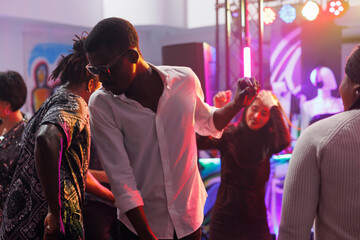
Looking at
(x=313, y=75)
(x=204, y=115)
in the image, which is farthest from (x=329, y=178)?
(x=313, y=75)

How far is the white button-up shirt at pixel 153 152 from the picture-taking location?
58.7 inches

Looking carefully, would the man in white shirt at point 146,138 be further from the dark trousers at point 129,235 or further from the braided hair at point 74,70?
the braided hair at point 74,70

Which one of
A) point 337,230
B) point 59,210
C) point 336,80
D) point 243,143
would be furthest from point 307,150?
point 336,80

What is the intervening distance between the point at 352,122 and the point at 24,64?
23.8 feet

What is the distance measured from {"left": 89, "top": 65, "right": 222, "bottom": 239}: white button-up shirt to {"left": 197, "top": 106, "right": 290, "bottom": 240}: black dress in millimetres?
2002

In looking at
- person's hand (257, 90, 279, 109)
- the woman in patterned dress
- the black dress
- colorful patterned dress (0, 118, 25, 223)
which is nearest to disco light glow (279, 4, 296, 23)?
person's hand (257, 90, 279, 109)

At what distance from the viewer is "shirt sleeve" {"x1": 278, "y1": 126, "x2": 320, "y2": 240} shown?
3.21 feet

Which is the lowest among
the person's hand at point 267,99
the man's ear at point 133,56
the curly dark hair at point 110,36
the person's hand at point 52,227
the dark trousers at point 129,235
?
the dark trousers at point 129,235

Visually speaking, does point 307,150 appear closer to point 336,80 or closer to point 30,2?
point 336,80

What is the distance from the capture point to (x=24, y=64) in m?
7.33

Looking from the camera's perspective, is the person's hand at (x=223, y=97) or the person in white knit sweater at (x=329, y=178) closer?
the person in white knit sweater at (x=329, y=178)

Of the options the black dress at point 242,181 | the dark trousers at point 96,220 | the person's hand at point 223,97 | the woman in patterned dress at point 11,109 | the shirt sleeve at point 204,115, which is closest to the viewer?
the shirt sleeve at point 204,115

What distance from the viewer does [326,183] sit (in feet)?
3.21

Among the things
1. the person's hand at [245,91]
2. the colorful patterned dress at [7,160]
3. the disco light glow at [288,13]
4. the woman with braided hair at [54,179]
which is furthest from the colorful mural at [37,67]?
the person's hand at [245,91]
